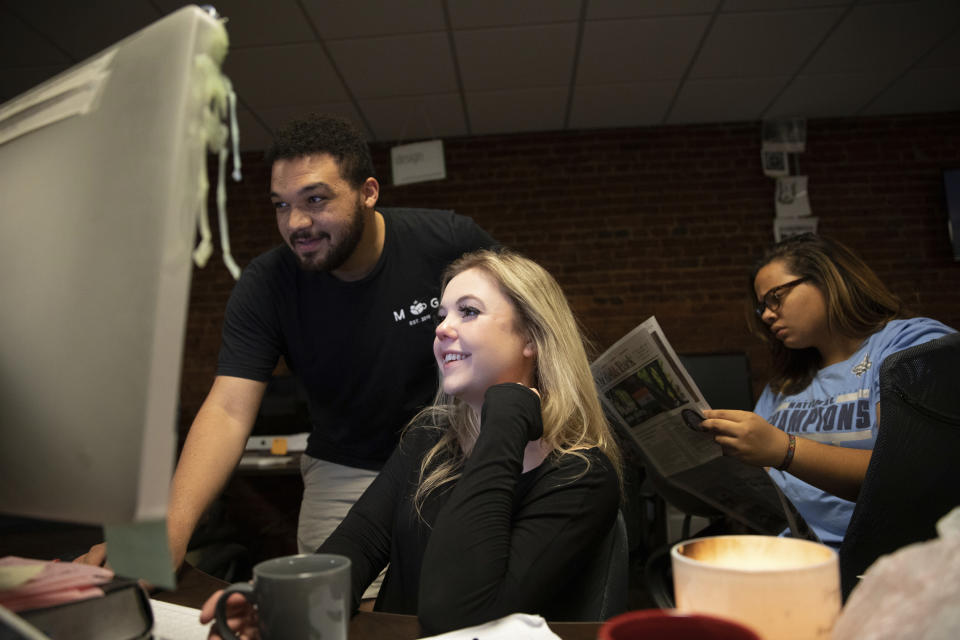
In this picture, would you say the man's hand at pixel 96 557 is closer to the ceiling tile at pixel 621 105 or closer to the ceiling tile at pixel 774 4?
Result: the ceiling tile at pixel 774 4

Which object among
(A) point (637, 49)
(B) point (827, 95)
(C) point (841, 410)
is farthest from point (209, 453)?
(B) point (827, 95)

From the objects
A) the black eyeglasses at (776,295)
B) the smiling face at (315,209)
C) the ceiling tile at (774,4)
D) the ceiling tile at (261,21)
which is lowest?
the black eyeglasses at (776,295)

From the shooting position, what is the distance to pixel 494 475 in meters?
0.95

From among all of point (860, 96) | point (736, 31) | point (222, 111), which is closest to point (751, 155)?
point (860, 96)

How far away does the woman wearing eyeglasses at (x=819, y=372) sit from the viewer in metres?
1.41

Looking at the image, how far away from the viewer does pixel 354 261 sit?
5.55 feet

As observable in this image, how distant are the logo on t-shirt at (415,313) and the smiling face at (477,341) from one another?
0.37 m

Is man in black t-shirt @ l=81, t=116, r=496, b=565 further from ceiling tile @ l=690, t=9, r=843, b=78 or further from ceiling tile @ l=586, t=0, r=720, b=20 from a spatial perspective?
ceiling tile @ l=690, t=9, r=843, b=78

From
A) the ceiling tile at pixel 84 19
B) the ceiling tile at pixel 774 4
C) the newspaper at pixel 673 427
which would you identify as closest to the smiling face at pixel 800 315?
the newspaper at pixel 673 427

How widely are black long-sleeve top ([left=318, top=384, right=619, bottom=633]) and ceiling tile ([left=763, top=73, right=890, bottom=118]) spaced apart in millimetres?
3735

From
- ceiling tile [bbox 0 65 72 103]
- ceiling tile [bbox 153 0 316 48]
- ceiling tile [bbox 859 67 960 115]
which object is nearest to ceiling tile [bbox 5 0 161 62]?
ceiling tile [bbox 153 0 316 48]

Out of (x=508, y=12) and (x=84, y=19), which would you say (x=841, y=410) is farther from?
(x=84, y=19)

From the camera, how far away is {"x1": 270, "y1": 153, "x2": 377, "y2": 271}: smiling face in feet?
5.09

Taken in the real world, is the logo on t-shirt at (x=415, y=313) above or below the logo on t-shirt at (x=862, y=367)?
above
